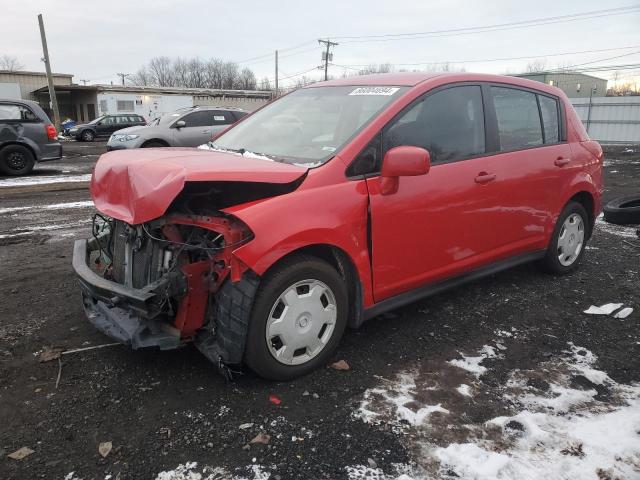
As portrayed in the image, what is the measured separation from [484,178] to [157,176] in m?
2.37

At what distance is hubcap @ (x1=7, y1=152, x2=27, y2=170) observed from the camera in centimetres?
1215

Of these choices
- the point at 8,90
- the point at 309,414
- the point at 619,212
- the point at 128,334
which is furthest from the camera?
the point at 8,90

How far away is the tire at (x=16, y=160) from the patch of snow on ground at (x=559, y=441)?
12912 mm

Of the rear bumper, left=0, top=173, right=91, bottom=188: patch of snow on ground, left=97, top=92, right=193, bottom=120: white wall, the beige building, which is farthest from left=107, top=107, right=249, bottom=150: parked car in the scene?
the beige building

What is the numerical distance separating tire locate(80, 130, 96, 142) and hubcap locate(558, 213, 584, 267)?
98.9ft

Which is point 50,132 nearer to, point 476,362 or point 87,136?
point 476,362

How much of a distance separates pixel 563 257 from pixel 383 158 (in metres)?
2.71

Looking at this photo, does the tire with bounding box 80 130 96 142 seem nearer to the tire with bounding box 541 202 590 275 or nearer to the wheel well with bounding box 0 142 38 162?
the wheel well with bounding box 0 142 38 162

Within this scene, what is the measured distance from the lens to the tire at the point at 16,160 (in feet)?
39.6

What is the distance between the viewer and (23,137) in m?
12.2

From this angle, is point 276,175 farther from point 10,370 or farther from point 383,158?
point 10,370

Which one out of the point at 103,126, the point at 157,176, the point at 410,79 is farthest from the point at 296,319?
the point at 103,126

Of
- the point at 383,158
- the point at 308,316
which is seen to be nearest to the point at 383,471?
the point at 308,316

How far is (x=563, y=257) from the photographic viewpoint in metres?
4.89
